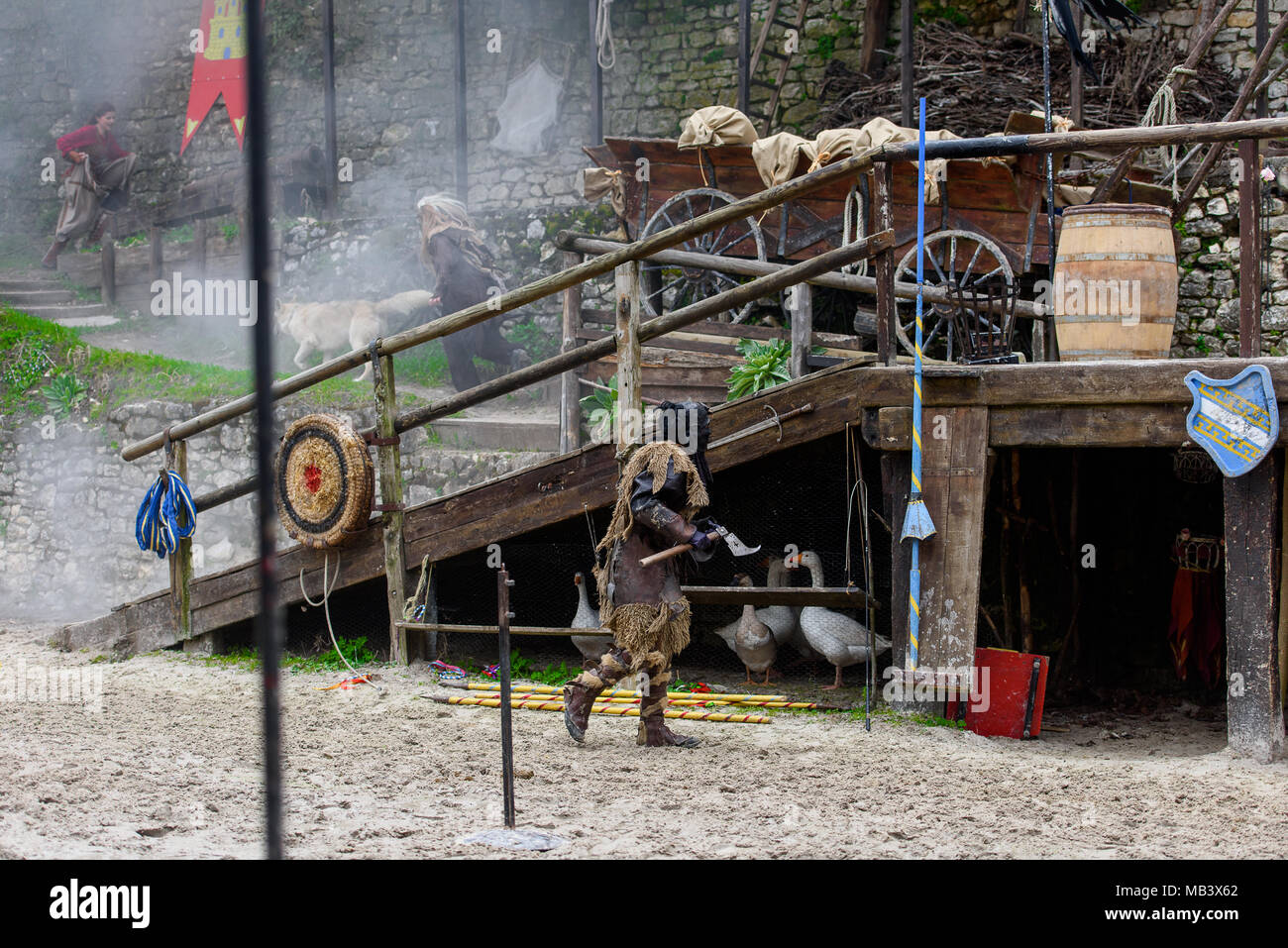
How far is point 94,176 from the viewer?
1856cm

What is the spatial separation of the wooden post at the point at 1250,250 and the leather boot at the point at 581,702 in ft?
11.1

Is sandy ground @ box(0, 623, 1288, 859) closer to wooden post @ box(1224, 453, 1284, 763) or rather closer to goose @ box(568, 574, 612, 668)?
wooden post @ box(1224, 453, 1284, 763)

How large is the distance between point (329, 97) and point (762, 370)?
9.77 m

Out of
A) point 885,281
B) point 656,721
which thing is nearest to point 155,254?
point 885,281

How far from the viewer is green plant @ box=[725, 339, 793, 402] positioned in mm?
8898

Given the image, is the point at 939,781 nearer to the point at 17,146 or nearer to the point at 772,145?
the point at 772,145

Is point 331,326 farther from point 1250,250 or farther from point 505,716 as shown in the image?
point 1250,250

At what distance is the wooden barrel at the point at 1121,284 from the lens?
6.13 m

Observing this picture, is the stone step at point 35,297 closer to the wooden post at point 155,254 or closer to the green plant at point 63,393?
the wooden post at point 155,254

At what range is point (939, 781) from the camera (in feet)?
17.5

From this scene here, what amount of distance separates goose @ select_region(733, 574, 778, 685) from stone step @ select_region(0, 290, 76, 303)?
11625mm

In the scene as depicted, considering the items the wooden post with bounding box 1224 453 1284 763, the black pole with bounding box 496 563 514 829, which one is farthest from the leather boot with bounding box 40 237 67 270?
the wooden post with bounding box 1224 453 1284 763

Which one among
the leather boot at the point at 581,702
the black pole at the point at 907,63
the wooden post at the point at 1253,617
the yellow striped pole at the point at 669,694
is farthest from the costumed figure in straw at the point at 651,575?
the black pole at the point at 907,63
